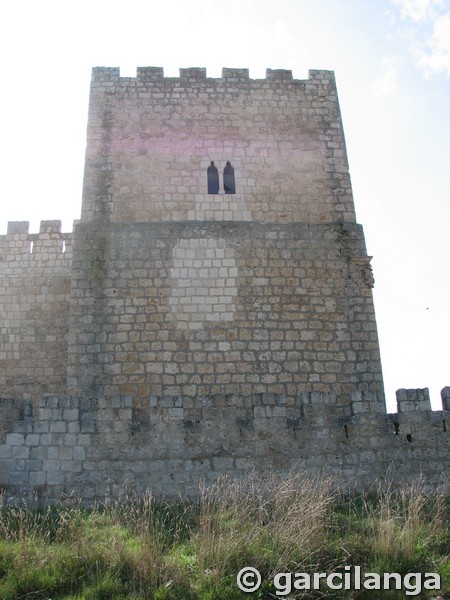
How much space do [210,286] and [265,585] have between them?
659cm

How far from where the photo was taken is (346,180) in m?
12.8

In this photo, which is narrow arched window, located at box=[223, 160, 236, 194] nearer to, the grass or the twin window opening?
the twin window opening

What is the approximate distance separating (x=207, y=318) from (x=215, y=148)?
3.77 meters

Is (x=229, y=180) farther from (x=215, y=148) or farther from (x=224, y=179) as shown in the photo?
(x=215, y=148)

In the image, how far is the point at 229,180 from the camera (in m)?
12.7

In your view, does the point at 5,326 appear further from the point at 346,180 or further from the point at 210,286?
the point at 346,180

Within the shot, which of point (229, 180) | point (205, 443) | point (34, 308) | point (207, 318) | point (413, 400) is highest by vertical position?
point (229, 180)

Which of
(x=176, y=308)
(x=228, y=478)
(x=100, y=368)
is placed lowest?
(x=228, y=478)

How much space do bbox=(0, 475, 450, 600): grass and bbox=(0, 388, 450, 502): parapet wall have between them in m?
0.63

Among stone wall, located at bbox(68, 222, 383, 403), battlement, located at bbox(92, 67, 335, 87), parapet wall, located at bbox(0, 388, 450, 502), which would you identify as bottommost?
parapet wall, located at bbox(0, 388, 450, 502)

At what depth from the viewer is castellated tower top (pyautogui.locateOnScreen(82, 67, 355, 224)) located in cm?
1232

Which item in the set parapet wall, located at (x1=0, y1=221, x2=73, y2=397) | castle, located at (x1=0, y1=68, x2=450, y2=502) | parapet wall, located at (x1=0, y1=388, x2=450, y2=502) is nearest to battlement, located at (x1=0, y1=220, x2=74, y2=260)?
parapet wall, located at (x1=0, y1=221, x2=73, y2=397)

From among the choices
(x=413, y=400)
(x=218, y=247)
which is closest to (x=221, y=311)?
(x=218, y=247)

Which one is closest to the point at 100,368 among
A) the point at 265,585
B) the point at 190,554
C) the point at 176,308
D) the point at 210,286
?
the point at 176,308
